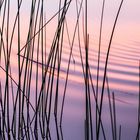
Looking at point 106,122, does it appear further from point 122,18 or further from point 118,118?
point 122,18

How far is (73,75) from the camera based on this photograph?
8.97 ft

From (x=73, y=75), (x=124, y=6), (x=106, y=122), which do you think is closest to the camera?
(x=106, y=122)

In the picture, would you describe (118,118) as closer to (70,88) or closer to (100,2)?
(70,88)

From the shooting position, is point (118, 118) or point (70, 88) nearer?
point (118, 118)

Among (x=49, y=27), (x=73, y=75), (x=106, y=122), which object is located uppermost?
(x=49, y=27)

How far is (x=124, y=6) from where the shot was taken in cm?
335

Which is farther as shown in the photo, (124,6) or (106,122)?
(124,6)

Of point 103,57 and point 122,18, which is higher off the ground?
point 122,18

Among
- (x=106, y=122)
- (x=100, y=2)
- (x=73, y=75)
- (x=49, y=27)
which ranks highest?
(x=100, y=2)

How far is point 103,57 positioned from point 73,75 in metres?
0.31

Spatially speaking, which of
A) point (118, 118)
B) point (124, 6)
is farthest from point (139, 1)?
point (118, 118)

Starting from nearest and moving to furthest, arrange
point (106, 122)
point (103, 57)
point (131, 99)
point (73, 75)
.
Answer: point (106, 122) < point (131, 99) < point (73, 75) < point (103, 57)

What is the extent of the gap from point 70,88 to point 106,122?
39 centimetres

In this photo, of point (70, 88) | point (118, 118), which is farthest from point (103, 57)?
point (118, 118)
